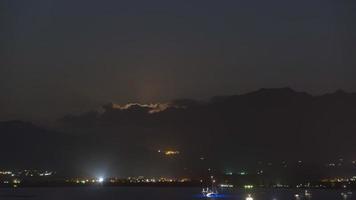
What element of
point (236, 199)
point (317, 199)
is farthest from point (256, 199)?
point (317, 199)

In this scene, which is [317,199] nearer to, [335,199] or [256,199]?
[335,199]

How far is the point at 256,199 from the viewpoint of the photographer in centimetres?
19438

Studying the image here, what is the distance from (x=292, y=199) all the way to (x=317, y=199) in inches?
389

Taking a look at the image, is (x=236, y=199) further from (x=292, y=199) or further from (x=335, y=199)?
(x=335, y=199)

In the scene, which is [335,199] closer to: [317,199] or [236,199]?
[317,199]

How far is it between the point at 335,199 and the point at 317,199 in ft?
18.1

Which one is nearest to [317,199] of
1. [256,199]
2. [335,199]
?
[335,199]

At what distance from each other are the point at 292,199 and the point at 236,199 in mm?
17297

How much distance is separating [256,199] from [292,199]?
1073 centimetres

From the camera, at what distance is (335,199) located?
195875mm

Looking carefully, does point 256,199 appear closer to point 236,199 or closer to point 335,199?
point 236,199

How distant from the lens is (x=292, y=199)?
634 ft

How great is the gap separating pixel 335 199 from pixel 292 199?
1375 cm
